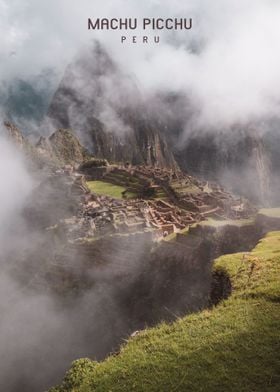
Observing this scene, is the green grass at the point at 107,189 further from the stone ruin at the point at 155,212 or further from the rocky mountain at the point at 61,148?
the rocky mountain at the point at 61,148

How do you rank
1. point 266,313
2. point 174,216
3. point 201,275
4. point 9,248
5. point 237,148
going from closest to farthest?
1. point 266,313
2. point 201,275
3. point 174,216
4. point 9,248
5. point 237,148

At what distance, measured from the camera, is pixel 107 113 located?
606 feet

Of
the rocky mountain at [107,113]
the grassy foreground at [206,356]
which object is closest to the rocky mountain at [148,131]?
the rocky mountain at [107,113]

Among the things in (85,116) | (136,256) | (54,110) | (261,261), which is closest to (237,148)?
(85,116)

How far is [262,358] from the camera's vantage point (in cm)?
832

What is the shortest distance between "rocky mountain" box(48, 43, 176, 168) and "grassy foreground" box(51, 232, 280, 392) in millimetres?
147293

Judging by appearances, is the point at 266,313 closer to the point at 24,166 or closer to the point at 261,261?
the point at 261,261

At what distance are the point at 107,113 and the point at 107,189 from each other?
123938mm

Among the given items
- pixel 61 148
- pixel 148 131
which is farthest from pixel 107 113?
pixel 61 148

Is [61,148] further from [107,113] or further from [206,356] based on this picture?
[206,356]

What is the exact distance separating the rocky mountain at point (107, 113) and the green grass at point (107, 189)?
86.7m

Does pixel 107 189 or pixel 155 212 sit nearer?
pixel 155 212

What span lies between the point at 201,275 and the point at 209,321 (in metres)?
16.1

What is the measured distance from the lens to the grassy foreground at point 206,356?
317 inches
